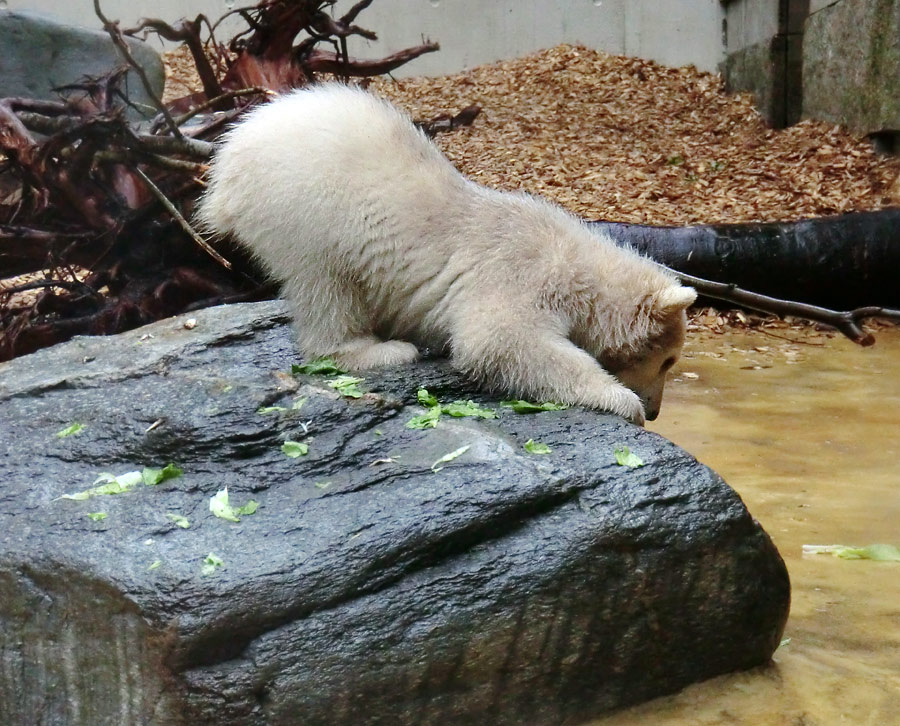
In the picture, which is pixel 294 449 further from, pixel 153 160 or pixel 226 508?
pixel 153 160

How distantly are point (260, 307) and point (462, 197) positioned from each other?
4.39 feet

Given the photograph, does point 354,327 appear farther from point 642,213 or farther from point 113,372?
point 642,213

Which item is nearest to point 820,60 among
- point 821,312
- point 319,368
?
point 821,312

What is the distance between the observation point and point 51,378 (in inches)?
163

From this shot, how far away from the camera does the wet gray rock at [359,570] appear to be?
8.94 ft

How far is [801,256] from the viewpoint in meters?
9.06

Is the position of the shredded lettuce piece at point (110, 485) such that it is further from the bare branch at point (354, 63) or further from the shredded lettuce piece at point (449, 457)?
the bare branch at point (354, 63)

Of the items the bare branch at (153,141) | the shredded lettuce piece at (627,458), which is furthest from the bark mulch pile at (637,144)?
the shredded lettuce piece at (627,458)

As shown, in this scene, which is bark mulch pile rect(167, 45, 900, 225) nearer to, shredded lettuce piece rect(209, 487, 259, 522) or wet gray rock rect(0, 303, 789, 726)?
wet gray rock rect(0, 303, 789, 726)

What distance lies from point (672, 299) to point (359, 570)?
2138 millimetres

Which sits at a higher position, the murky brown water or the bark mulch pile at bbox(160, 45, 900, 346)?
the bark mulch pile at bbox(160, 45, 900, 346)

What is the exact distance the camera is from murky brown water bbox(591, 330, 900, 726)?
325 centimetres

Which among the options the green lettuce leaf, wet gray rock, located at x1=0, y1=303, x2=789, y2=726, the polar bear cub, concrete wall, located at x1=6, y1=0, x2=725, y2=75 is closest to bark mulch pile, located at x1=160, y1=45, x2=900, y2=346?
concrete wall, located at x1=6, y1=0, x2=725, y2=75

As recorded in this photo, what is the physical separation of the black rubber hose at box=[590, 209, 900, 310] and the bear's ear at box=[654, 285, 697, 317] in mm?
4635
